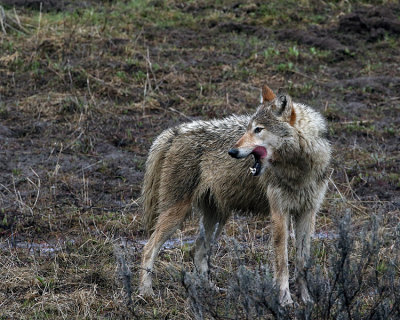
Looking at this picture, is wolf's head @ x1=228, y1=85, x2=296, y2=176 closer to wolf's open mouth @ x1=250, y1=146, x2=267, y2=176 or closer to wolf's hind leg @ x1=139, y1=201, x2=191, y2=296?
wolf's open mouth @ x1=250, y1=146, x2=267, y2=176

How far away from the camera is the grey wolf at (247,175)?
18.5 feet

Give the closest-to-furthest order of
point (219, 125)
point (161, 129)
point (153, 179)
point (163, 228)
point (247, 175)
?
1. point (247, 175)
2. point (163, 228)
3. point (219, 125)
4. point (153, 179)
5. point (161, 129)

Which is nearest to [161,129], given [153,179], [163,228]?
[153,179]

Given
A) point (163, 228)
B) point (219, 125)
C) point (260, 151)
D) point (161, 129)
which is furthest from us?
point (161, 129)

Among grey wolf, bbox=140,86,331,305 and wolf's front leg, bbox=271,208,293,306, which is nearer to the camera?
grey wolf, bbox=140,86,331,305

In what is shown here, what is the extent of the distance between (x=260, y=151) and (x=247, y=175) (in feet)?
2.24

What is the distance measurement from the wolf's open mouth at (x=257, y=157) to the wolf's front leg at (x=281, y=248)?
0.43m

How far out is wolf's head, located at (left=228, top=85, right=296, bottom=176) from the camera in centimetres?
558

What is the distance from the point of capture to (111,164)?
919 centimetres

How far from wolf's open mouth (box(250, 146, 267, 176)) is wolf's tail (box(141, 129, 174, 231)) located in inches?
47.3

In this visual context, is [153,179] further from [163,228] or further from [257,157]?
[257,157]

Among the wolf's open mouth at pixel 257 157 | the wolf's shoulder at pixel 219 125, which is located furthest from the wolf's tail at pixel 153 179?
the wolf's open mouth at pixel 257 157

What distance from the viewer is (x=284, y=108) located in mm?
5613

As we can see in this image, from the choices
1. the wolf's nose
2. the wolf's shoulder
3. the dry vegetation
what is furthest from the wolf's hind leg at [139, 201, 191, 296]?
the wolf's nose
